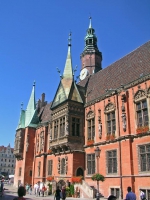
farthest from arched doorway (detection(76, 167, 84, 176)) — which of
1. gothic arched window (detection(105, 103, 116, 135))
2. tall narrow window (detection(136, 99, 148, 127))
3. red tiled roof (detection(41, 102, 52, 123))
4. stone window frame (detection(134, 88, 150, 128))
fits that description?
red tiled roof (detection(41, 102, 52, 123))

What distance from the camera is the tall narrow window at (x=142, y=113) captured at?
73.7 ft

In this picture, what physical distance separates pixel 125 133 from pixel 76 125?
851 centimetres

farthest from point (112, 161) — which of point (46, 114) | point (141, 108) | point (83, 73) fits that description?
point (83, 73)

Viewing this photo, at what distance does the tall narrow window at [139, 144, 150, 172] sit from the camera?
21.2m

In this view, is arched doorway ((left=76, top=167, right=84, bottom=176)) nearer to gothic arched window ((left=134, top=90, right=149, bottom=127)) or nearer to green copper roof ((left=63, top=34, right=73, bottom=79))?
gothic arched window ((left=134, top=90, right=149, bottom=127))

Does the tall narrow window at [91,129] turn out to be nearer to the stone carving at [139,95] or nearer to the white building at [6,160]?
the stone carving at [139,95]

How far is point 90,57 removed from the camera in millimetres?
54438

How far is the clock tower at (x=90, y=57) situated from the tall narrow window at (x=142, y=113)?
1192 inches

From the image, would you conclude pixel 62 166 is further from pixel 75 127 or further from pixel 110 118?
pixel 110 118

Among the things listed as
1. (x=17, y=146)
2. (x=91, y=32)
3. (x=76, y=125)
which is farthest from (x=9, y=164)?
(x=76, y=125)

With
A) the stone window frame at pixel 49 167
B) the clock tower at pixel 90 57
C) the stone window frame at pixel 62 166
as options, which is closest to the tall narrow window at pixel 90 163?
the stone window frame at pixel 62 166

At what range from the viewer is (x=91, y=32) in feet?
190

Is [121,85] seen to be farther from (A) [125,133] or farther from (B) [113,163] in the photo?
(B) [113,163]

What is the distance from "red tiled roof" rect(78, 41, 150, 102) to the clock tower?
60.8ft
